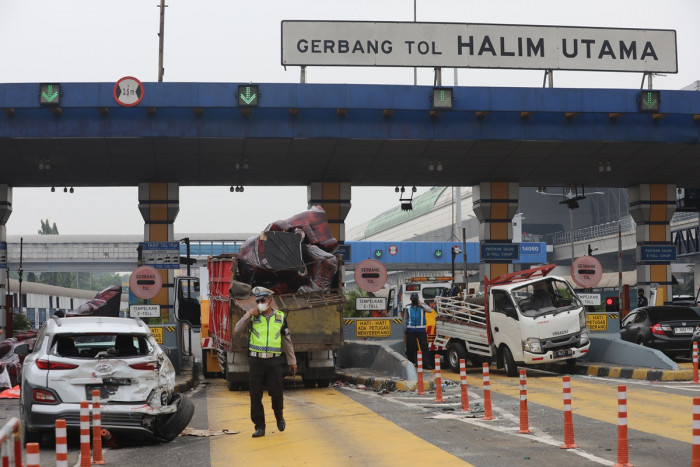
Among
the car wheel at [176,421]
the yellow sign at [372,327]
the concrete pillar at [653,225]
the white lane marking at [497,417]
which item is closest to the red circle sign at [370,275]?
the yellow sign at [372,327]

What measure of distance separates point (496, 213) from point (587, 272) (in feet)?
25.5

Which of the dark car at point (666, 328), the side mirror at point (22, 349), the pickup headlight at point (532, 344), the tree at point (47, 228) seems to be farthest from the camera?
the tree at point (47, 228)

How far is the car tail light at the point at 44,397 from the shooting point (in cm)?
1090

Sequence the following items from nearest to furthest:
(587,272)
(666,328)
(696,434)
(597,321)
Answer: (696,434), (666,328), (597,321), (587,272)

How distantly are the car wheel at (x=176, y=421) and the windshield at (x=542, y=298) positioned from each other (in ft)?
35.2

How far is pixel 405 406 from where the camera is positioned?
15461mm

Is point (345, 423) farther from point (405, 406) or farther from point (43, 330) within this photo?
point (43, 330)

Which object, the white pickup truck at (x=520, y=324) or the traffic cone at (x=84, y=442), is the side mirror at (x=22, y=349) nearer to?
the traffic cone at (x=84, y=442)

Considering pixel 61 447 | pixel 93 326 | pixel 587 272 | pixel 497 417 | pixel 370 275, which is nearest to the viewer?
pixel 61 447

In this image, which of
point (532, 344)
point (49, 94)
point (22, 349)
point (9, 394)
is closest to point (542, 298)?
point (532, 344)

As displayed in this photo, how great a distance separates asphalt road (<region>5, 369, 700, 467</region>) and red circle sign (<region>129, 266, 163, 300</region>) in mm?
9513

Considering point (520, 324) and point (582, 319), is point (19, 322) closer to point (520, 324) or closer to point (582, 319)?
point (520, 324)

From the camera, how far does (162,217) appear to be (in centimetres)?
3309

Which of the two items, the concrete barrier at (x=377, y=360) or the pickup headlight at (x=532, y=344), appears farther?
the pickup headlight at (x=532, y=344)
